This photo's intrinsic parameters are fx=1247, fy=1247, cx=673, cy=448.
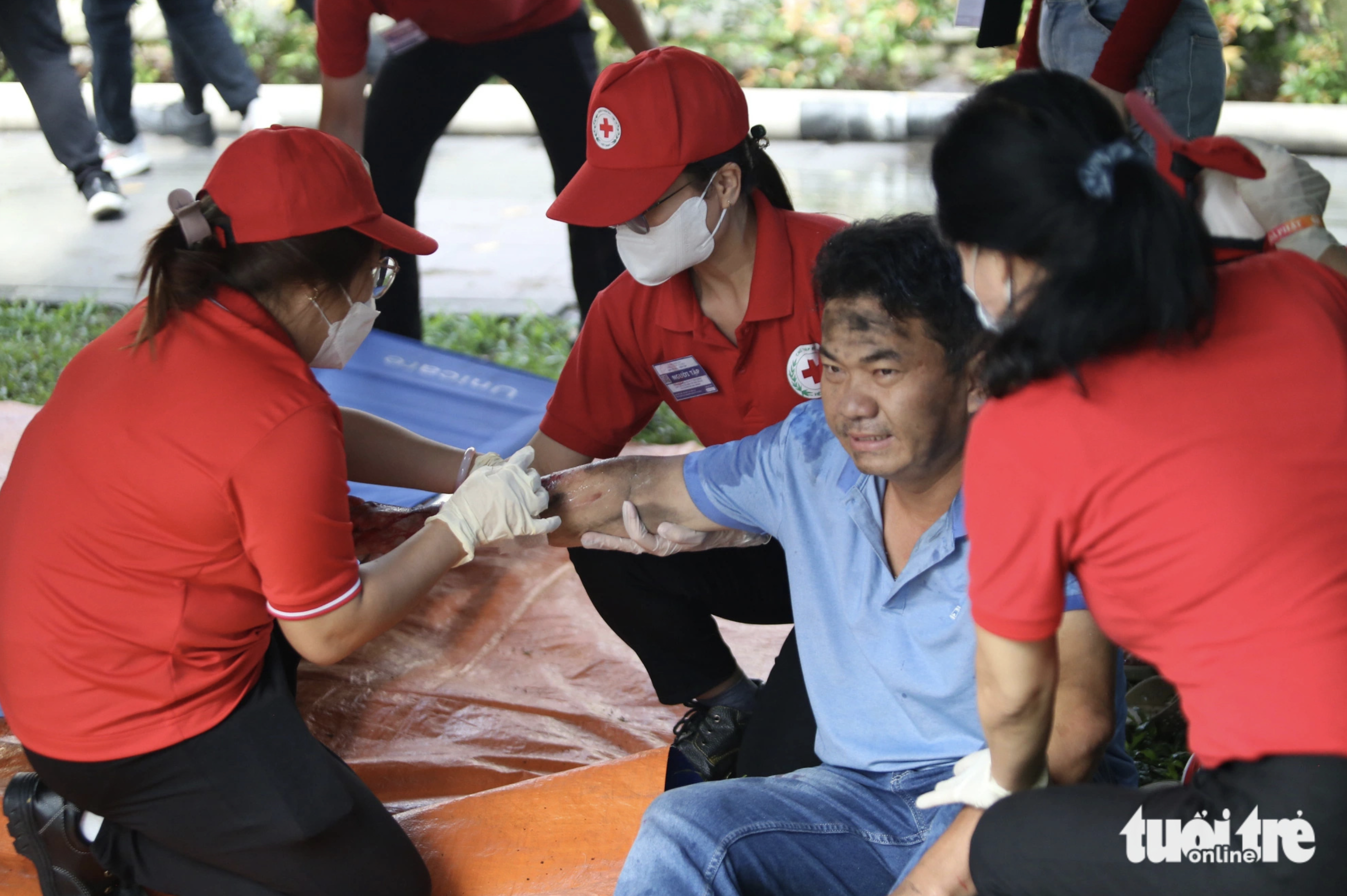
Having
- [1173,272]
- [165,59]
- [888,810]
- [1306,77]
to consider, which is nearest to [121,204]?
[165,59]

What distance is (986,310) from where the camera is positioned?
1236mm

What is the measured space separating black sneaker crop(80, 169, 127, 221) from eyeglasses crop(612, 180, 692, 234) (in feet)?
12.7

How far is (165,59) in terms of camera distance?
25.4 ft

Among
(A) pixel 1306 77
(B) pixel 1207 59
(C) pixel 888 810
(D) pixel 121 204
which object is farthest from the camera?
(A) pixel 1306 77

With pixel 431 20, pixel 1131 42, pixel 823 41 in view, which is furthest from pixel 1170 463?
pixel 823 41

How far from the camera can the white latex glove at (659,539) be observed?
2.00 meters

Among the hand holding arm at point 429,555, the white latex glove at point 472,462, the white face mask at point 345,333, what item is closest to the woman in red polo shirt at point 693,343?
the white latex glove at point 472,462

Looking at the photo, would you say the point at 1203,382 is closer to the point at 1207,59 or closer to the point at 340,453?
the point at 340,453

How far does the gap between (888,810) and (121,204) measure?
196 inches

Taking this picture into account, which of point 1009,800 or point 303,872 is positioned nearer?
point 1009,800

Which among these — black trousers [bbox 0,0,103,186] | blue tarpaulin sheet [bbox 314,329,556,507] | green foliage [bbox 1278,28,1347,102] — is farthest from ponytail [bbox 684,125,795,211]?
green foliage [bbox 1278,28,1347,102]

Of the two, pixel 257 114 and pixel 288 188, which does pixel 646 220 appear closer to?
pixel 288 188

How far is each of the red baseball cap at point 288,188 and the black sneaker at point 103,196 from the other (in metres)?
3.91

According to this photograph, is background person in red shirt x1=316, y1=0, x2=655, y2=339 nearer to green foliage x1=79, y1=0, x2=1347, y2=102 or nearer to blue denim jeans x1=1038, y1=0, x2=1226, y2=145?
blue denim jeans x1=1038, y1=0, x2=1226, y2=145
